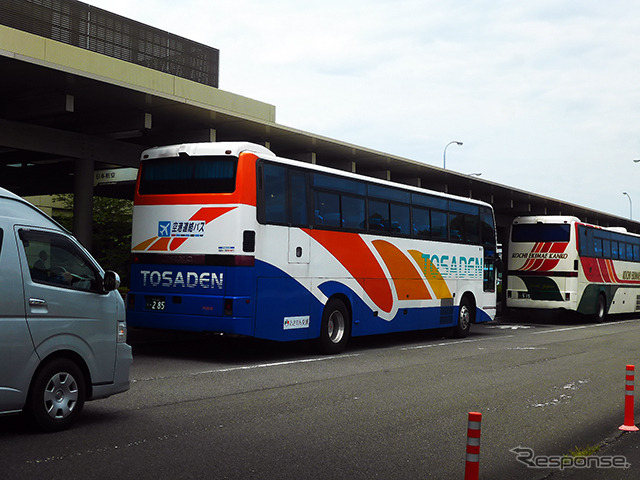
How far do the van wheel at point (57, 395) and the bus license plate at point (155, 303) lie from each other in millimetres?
6008

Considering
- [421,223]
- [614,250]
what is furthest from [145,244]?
[614,250]

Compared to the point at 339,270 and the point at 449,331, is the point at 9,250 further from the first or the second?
the point at 449,331

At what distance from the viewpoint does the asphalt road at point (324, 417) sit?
6359mm

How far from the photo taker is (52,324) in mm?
7098

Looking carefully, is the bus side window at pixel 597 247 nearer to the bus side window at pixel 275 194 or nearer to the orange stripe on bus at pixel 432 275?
the orange stripe on bus at pixel 432 275

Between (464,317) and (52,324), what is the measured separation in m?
14.5

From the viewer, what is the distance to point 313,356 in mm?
14703

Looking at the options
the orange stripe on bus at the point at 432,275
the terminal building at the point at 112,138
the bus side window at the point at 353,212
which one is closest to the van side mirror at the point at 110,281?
the terminal building at the point at 112,138

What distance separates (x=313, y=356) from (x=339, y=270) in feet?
5.71

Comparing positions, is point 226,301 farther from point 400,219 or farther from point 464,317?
point 464,317

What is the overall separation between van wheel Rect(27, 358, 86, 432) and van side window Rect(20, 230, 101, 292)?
2.44 feet

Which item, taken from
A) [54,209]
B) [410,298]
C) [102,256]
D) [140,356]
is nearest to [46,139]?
[140,356]

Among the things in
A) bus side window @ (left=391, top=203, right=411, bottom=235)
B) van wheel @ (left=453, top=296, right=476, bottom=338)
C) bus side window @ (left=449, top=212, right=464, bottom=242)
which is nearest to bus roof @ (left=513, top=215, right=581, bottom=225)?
van wheel @ (left=453, top=296, right=476, bottom=338)

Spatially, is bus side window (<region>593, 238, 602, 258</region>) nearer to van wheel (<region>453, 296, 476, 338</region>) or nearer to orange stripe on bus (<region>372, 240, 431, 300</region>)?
van wheel (<region>453, 296, 476, 338</region>)
